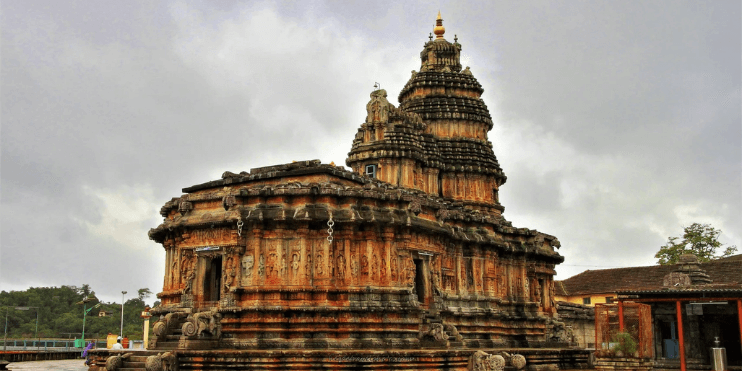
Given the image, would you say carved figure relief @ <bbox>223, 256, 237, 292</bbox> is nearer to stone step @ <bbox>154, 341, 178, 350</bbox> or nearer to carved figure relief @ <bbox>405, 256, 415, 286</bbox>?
stone step @ <bbox>154, 341, 178, 350</bbox>

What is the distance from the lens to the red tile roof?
42.3m

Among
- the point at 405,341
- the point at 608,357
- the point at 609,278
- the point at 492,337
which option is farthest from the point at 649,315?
the point at 609,278

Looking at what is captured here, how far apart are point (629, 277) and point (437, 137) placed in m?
19.9

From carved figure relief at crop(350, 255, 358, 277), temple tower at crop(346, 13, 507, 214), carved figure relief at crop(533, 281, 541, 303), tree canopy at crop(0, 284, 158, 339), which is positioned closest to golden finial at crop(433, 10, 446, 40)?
temple tower at crop(346, 13, 507, 214)

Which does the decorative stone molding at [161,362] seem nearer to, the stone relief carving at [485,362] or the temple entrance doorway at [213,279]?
the temple entrance doorway at [213,279]

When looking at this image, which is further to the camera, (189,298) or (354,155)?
(354,155)

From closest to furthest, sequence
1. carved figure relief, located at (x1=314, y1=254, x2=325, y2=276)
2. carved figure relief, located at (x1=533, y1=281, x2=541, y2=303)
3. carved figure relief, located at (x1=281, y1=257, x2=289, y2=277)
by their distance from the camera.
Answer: carved figure relief, located at (x1=281, y1=257, x2=289, y2=277), carved figure relief, located at (x1=314, y1=254, x2=325, y2=276), carved figure relief, located at (x1=533, y1=281, x2=541, y2=303)

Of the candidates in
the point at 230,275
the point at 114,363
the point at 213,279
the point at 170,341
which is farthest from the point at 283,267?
the point at 114,363

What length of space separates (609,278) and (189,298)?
121 ft

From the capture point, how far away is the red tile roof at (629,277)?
4234 cm

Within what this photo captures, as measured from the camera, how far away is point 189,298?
24656 mm

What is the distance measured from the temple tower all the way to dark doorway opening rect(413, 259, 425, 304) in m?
10.2

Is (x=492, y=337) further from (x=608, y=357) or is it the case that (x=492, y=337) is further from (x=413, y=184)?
(x=413, y=184)

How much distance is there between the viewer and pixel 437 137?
4056 cm
